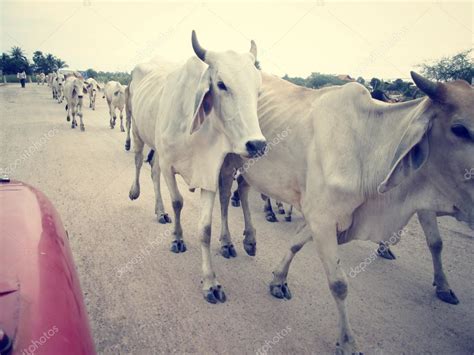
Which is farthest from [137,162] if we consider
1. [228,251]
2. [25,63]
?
[25,63]

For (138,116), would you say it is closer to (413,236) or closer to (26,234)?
(26,234)

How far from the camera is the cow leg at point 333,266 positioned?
2.81 metres

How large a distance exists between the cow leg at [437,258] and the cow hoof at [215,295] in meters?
2.13

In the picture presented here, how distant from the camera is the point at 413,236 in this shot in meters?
4.86

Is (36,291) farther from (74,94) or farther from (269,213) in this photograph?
Answer: (74,94)

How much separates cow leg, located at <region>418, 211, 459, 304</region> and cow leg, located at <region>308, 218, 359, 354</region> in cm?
133

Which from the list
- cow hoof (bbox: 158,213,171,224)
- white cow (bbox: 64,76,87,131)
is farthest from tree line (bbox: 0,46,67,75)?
cow hoof (bbox: 158,213,171,224)

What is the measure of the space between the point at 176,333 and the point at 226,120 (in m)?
1.78

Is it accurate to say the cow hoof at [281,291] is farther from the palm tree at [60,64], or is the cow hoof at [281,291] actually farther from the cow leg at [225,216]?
the palm tree at [60,64]

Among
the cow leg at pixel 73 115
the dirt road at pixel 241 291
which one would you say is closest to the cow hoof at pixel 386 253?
the dirt road at pixel 241 291

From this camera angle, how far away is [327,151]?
2.90m

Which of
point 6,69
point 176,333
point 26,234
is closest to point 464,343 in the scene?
point 176,333

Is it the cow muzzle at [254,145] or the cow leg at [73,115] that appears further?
the cow leg at [73,115]

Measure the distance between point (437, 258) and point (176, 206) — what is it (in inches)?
110
